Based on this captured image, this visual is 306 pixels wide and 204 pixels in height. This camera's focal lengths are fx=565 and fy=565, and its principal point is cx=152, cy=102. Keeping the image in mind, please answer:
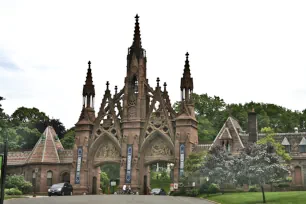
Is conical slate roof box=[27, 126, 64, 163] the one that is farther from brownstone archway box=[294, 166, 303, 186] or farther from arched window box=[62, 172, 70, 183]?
brownstone archway box=[294, 166, 303, 186]

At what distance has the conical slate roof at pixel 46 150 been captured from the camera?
257 feet

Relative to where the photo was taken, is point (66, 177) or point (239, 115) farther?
point (239, 115)

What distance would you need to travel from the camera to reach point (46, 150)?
79375 mm

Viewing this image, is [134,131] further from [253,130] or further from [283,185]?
[283,185]

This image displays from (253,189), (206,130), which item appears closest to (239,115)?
(206,130)

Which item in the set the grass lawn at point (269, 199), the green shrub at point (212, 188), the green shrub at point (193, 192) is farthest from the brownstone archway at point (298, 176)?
Answer: the grass lawn at point (269, 199)

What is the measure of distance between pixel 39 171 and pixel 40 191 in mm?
2905

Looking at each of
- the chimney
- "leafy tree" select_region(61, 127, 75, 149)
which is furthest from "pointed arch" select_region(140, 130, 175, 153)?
"leafy tree" select_region(61, 127, 75, 149)

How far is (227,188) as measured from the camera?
60.6m

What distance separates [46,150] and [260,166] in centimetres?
4094

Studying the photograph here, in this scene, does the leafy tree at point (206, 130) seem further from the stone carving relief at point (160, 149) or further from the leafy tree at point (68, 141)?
the stone carving relief at point (160, 149)

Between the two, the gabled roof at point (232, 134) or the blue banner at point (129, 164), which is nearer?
the blue banner at point (129, 164)

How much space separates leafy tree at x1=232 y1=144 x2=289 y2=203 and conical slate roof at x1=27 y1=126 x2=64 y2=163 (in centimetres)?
3768

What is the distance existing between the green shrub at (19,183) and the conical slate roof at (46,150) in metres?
4.55
